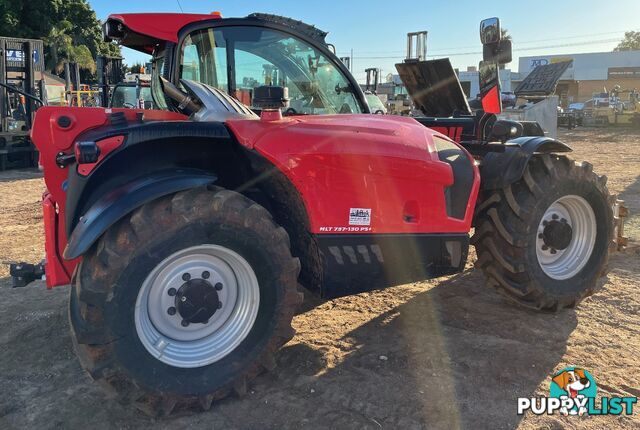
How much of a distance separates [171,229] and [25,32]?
39.8 metres

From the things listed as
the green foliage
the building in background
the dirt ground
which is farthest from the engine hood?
the building in background

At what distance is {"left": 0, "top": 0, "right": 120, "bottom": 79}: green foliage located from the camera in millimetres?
33875

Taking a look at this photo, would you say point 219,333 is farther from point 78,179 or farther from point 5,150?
point 5,150

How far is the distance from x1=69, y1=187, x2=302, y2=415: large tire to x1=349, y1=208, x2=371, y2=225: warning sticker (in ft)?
1.45

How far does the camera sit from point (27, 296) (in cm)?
465

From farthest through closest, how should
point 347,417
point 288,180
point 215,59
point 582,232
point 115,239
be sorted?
point 582,232 → point 215,59 → point 288,180 → point 347,417 → point 115,239

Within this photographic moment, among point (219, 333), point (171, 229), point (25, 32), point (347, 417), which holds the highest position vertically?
point (25, 32)

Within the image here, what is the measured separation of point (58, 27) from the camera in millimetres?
37344

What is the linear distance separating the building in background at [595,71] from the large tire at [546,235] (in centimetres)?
5184

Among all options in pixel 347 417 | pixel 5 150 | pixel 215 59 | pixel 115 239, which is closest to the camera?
pixel 115 239

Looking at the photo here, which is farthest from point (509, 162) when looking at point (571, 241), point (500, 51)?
point (500, 51)

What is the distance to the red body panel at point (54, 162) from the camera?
122 inches

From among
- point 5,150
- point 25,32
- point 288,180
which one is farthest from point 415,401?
point 25,32

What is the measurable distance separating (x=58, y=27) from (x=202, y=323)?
1627 inches
